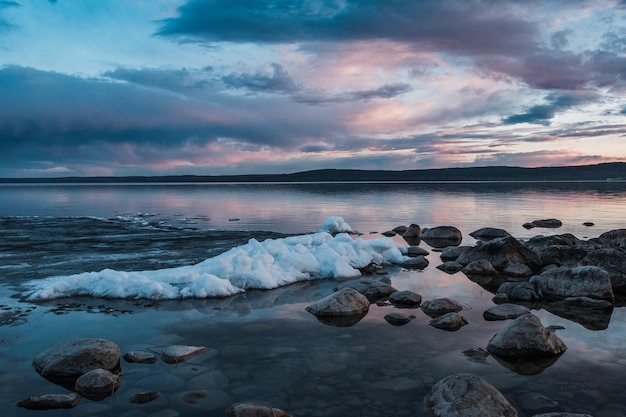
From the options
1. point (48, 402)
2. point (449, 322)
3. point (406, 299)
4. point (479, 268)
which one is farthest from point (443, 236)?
point (48, 402)

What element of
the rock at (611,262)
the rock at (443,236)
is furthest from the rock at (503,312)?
the rock at (443,236)

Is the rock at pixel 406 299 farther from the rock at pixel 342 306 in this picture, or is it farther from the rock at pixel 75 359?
the rock at pixel 75 359

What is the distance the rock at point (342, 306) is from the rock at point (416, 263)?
17.4 ft

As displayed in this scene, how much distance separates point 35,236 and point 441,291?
18695 millimetres

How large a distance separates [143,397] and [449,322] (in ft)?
16.9

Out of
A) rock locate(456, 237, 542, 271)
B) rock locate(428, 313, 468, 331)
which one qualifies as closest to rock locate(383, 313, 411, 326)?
rock locate(428, 313, 468, 331)

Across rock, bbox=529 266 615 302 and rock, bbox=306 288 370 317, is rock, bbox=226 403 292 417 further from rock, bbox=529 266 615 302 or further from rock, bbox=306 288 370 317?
rock, bbox=529 266 615 302

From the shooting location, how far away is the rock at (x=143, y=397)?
5.88 metres

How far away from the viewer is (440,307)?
979 centimetres

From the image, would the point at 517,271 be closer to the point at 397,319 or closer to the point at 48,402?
the point at 397,319

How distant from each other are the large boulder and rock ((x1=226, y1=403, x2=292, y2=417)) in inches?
150

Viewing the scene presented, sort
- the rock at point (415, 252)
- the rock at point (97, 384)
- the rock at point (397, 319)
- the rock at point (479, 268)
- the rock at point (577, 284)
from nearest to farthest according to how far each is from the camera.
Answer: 1. the rock at point (97, 384)
2. the rock at point (397, 319)
3. the rock at point (577, 284)
4. the rock at point (479, 268)
5. the rock at point (415, 252)

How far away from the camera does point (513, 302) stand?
10.9 m

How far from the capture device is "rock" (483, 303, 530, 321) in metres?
9.36
